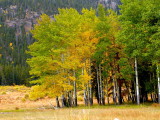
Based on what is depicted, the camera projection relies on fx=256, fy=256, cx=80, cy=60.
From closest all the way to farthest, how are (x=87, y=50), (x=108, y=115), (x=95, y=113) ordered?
(x=108, y=115), (x=95, y=113), (x=87, y=50)

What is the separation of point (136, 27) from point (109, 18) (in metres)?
5.75

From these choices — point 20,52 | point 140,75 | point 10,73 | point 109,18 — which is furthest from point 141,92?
point 20,52

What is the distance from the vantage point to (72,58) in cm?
2748

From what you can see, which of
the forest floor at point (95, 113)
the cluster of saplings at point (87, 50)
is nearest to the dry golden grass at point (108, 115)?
the forest floor at point (95, 113)

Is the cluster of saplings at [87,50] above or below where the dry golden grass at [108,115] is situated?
above

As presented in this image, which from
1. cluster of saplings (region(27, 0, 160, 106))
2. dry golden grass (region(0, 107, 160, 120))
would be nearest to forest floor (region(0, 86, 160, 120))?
dry golden grass (region(0, 107, 160, 120))

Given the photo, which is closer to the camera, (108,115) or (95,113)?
(108,115)

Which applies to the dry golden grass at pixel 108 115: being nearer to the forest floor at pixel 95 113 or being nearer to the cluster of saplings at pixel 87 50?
the forest floor at pixel 95 113

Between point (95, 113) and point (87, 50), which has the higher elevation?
point (87, 50)

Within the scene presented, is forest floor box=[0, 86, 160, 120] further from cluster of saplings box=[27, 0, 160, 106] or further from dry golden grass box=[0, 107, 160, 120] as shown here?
cluster of saplings box=[27, 0, 160, 106]

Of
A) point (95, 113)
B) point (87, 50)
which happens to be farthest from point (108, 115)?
point (87, 50)

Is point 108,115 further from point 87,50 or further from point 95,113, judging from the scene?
point 87,50

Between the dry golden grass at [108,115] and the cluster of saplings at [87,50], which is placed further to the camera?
the cluster of saplings at [87,50]

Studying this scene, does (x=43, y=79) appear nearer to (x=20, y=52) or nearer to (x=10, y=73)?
(x=10, y=73)
